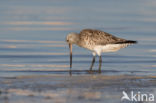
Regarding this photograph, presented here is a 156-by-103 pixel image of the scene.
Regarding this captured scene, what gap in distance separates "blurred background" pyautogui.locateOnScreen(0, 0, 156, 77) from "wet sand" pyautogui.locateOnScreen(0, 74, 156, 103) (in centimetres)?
105

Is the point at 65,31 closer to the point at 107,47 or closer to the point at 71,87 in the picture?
the point at 107,47

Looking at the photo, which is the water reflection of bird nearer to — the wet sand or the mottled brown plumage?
the mottled brown plumage

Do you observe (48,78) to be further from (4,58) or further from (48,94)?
(4,58)

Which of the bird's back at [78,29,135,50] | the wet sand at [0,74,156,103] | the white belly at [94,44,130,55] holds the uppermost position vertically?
the bird's back at [78,29,135,50]

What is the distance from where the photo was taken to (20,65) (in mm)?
13570

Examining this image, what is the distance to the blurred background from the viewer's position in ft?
45.2

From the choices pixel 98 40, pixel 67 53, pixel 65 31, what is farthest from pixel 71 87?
pixel 65 31

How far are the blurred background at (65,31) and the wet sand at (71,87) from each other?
3.43 feet

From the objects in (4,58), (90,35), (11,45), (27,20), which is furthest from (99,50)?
(27,20)

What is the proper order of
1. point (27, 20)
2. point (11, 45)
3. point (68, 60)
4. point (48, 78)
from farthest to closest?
point (27, 20)
point (11, 45)
point (68, 60)
point (48, 78)

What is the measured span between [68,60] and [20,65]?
58.5 inches

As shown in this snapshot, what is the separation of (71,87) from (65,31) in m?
8.47

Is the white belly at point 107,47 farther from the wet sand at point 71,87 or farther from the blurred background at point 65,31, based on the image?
the wet sand at point 71,87

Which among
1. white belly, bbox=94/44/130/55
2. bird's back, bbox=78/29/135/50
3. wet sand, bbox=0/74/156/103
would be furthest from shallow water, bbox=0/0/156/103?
bird's back, bbox=78/29/135/50
